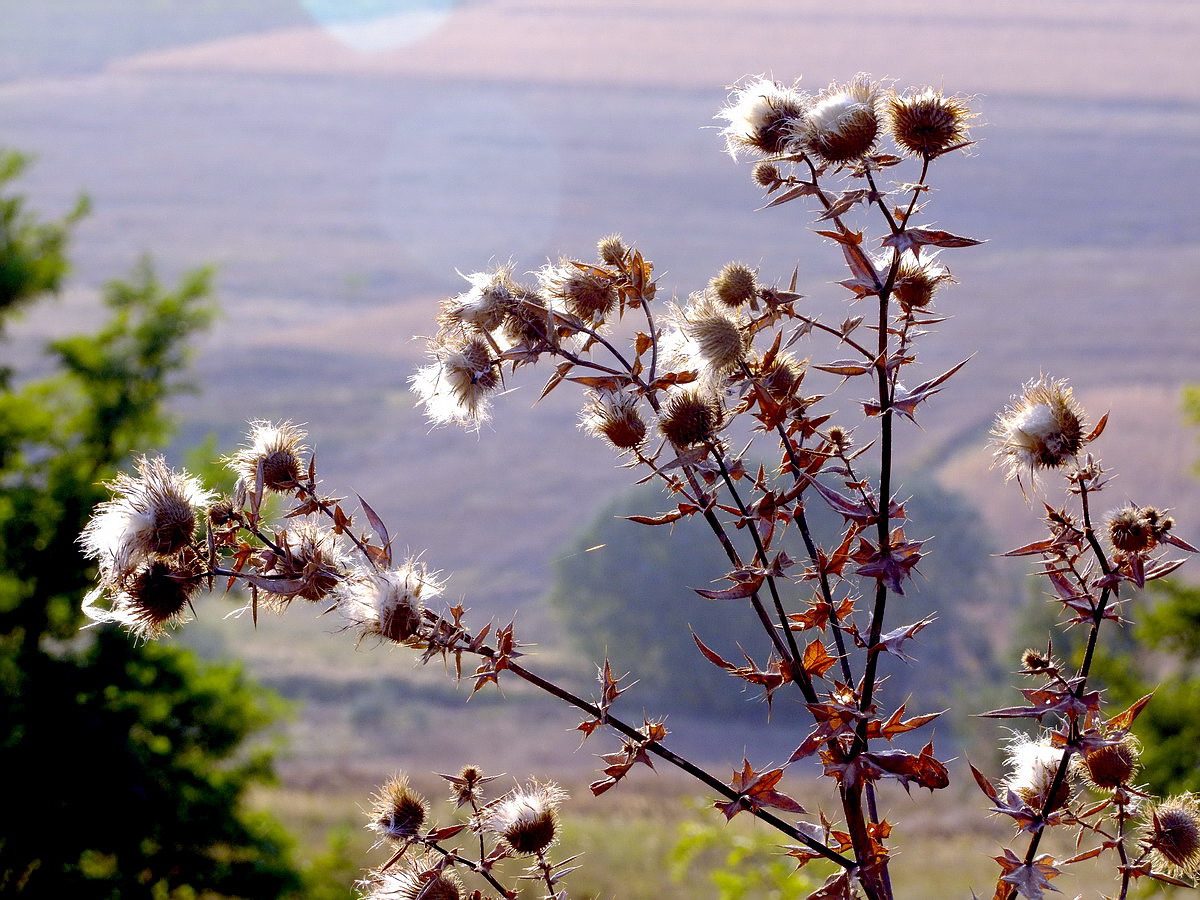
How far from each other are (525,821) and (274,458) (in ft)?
1.86

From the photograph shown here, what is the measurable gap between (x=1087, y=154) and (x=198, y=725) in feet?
174

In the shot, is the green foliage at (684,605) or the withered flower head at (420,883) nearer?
the withered flower head at (420,883)

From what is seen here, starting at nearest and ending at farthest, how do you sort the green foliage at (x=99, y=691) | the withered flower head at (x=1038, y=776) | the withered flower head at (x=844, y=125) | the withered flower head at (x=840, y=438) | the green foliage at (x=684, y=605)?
the withered flower head at (x=844, y=125)
the withered flower head at (x=1038, y=776)
the withered flower head at (x=840, y=438)
the green foliage at (x=99, y=691)
the green foliage at (x=684, y=605)

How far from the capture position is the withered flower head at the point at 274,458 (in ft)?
4.62

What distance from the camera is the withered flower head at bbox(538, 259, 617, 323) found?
147cm

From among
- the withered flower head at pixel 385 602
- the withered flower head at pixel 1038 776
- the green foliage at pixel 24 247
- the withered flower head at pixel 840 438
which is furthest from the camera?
the green foliage at pixel 24 247

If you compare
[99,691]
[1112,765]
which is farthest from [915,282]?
[99,691]

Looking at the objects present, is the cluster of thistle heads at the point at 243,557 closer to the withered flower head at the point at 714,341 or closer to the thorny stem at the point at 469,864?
the thorny stem at the point at 469,864

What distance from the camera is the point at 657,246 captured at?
4769 cm

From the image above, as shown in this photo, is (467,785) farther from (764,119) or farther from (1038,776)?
(764,119)

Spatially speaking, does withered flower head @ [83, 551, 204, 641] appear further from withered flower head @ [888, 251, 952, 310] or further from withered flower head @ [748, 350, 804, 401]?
withered flower head @ [888, 251, 952, 310]

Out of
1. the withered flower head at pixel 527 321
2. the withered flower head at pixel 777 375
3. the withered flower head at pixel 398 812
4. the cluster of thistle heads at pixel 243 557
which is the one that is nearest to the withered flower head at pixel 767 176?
the withered flower head at pixel 777 375

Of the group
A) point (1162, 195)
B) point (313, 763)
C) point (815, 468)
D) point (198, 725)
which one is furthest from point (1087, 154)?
point (815, 468)

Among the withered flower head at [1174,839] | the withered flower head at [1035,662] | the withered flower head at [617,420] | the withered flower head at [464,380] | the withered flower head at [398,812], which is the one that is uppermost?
the withered flower head at [464,380]
